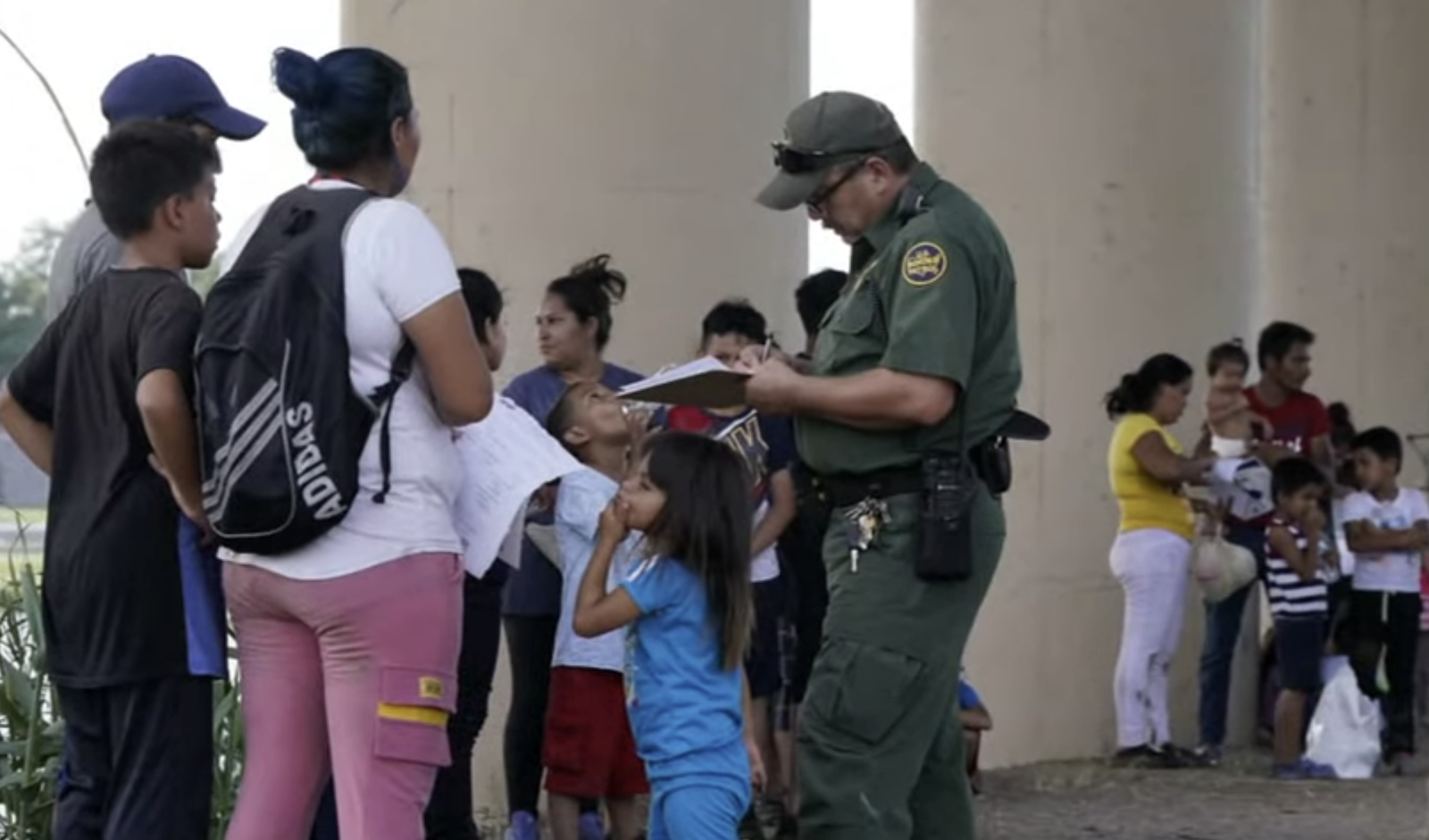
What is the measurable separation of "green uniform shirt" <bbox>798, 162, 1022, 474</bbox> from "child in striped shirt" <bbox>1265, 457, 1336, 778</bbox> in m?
6.23

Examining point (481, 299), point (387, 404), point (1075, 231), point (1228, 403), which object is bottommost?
point (387, 404)

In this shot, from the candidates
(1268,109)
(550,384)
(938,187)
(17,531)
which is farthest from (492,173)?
(1268,109)

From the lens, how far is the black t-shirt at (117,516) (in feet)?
17.8

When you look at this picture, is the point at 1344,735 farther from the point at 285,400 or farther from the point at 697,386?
the point at 285,400

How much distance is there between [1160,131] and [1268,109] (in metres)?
5.51

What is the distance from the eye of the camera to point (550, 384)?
8.34m

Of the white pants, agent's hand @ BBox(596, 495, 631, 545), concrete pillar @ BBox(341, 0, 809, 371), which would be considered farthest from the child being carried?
agent's hand @ BBox(596, 495, 631, 545)

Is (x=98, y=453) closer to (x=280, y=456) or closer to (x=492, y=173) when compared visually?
(x=280, y=456)

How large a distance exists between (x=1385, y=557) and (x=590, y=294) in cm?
550

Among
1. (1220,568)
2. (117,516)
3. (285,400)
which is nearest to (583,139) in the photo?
(117,516)

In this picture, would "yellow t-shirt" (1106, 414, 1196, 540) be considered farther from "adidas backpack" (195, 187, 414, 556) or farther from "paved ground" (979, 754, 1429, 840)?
"adidas backpack" (195, 187, 414, 556)

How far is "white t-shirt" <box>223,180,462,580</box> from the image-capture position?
16.9ft

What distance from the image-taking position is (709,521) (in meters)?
6.62

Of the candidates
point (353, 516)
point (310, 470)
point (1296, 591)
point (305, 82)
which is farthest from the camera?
point (1296, 591)
